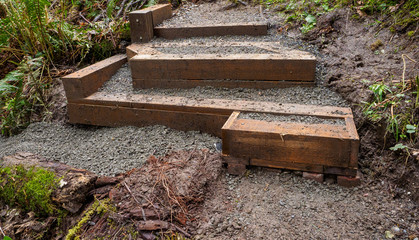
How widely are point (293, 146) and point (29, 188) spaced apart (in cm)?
189

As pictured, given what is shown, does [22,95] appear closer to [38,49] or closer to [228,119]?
[38,49]

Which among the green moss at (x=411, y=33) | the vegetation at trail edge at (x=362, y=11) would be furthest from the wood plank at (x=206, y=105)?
the vegetation at trail edge at (x=362, y=11)

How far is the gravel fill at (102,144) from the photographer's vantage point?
2584mm

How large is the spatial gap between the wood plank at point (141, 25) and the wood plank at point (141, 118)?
1.24m

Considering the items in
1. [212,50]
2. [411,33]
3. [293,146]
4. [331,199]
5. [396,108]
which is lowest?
[331,199]

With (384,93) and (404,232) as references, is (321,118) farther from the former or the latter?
(404,232)

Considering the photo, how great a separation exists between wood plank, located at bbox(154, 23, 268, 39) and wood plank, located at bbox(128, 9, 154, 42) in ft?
0.59

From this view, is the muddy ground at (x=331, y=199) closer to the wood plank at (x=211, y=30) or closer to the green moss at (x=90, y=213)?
the green moss at (x=90, y=213)

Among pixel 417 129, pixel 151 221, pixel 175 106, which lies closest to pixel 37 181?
pixel 151 221

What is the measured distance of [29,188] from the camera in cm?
231

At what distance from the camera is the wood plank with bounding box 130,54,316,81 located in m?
2.92

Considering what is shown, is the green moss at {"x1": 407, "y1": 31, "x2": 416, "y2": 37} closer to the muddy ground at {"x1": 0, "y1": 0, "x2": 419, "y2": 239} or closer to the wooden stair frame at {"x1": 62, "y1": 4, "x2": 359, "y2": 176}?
the muddy ground at {"x1": 0, "y1": 0, "x2": 419, "y2": 239}

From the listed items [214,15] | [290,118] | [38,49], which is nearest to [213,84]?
[290,118]

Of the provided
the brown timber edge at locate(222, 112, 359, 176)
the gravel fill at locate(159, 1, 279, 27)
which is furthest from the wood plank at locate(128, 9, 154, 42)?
the brown timber edge at locate(222, 112, 359, 176)
